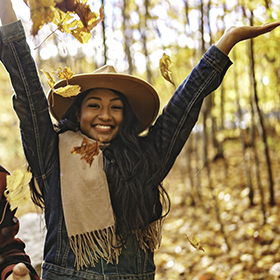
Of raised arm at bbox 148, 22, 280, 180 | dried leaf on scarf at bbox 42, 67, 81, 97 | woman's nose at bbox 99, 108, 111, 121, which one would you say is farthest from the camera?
woman's nose at bbox 99, 108, 111, 121

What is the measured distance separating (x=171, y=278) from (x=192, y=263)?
1.35 feet

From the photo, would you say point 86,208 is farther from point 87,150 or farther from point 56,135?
point 56,135

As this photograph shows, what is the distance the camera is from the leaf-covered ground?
3.68 metres

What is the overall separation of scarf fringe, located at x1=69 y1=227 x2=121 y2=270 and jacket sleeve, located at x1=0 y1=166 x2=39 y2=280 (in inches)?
8.2

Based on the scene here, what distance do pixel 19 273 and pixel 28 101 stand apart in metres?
0.71

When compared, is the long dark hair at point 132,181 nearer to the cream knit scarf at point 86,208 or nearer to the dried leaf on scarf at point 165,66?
the cream knit scarf at point 86,208

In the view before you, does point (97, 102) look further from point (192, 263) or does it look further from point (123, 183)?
point (192, 263)

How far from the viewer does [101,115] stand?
1.66m

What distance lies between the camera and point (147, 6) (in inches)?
251

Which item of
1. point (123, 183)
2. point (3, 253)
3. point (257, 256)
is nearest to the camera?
point (3, 253)

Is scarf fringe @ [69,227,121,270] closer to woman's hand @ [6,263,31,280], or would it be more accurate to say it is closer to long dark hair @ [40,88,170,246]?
long dark hair @ [40,88,170,246]

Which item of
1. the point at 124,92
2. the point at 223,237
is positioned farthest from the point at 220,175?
→ the point at 124,92

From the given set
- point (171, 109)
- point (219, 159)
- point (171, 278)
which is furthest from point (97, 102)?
point (219, 159)

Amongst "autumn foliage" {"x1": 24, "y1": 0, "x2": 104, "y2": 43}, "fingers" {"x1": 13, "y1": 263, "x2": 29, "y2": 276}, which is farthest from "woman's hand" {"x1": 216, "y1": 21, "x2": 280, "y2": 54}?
"fingers" {"x1": 13, "y1": 263, "x2": 29, "y2": 276}
